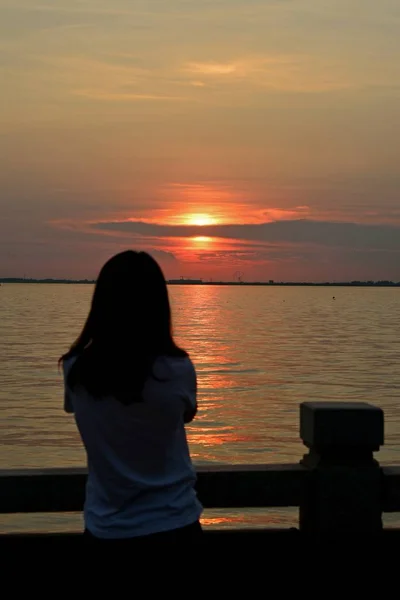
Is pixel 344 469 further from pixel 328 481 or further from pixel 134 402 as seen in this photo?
pixel 134 402

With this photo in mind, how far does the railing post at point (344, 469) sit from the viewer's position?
630cm

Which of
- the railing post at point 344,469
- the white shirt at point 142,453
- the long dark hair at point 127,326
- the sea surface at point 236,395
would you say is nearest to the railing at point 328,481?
the railing post at point 344,469

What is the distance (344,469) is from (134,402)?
3.09 metres

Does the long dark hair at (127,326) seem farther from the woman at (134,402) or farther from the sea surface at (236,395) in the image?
the sea surface at (236,395)

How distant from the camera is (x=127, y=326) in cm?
369

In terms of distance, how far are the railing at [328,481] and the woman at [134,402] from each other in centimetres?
255

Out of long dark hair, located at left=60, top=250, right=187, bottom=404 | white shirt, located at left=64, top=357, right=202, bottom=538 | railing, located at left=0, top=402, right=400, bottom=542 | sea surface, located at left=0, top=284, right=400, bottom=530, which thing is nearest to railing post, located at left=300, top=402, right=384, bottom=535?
railing, located at left=0, top=402, right=400, bottom=542

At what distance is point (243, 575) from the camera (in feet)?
19.6

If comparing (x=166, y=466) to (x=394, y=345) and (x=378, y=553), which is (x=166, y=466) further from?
(x=394, y=345)

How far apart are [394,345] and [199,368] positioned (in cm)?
2338

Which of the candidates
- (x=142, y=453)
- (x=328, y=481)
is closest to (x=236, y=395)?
(x=328, y=481)

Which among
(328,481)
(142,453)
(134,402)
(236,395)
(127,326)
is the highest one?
(127,326)

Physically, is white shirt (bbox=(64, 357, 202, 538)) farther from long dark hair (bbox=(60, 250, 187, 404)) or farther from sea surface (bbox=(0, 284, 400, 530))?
sea surface (bbox=(0, 284, 400, 530))

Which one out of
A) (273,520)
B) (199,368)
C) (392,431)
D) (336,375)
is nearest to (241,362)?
(199,368)
